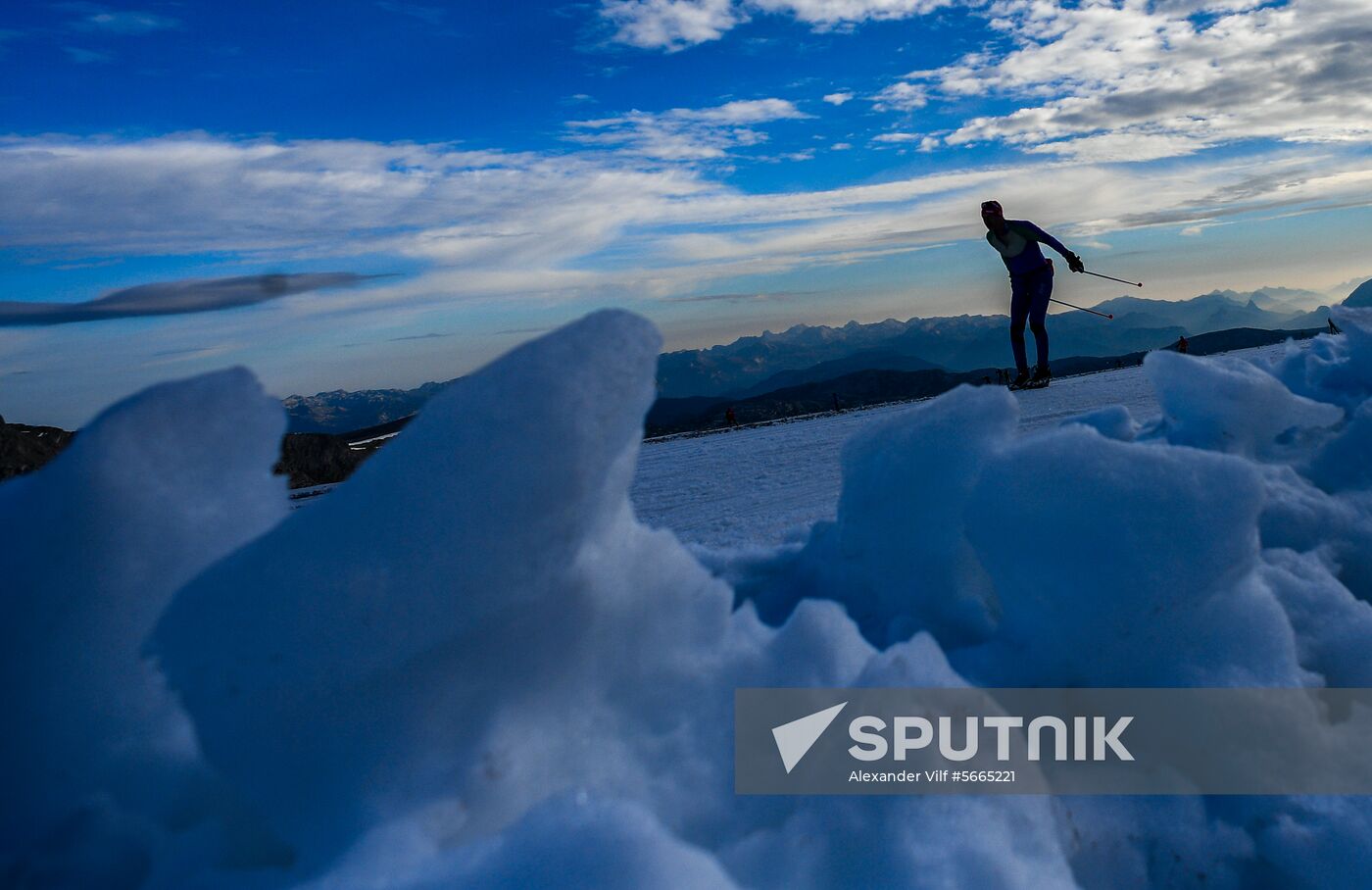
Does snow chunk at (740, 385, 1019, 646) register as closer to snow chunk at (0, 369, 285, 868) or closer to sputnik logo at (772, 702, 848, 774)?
sputnik logo at (772, 702, 848, 774)

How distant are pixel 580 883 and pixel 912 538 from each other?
135 centimetres

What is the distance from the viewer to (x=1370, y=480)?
9.38 feet

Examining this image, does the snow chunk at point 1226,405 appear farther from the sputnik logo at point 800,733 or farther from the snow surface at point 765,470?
the sputnik logo at point 800,733

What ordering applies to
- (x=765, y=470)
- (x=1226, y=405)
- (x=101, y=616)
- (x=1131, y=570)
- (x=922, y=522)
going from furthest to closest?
1. (x=765, y=470)
2. (x=1226, y=405)
3. (x=922, y=522)
4. (x=1131, y=570)
5. (x=101, y=616)

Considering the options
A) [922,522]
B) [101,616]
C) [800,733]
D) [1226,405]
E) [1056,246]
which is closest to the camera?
[101,616]

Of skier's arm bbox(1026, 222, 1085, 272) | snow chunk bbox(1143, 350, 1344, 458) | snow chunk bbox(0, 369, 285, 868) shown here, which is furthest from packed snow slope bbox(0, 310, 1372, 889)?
skier's arm bbox(1026, 222, 1085, 272)

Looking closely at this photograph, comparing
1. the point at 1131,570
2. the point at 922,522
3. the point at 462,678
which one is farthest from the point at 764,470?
Answer: the point at 462,678

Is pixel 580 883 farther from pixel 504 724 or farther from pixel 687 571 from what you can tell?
pixel 687 571

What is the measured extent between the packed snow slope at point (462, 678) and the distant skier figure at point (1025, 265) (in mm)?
7241

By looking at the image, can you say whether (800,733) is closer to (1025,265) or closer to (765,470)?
(765,470)

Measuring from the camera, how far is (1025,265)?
861cm

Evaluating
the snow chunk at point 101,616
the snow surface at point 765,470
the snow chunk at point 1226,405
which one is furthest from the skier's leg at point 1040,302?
the snow chunk at point 101,616

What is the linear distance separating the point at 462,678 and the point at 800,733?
574mm

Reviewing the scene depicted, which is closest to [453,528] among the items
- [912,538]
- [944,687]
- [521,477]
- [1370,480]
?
[521,477]
